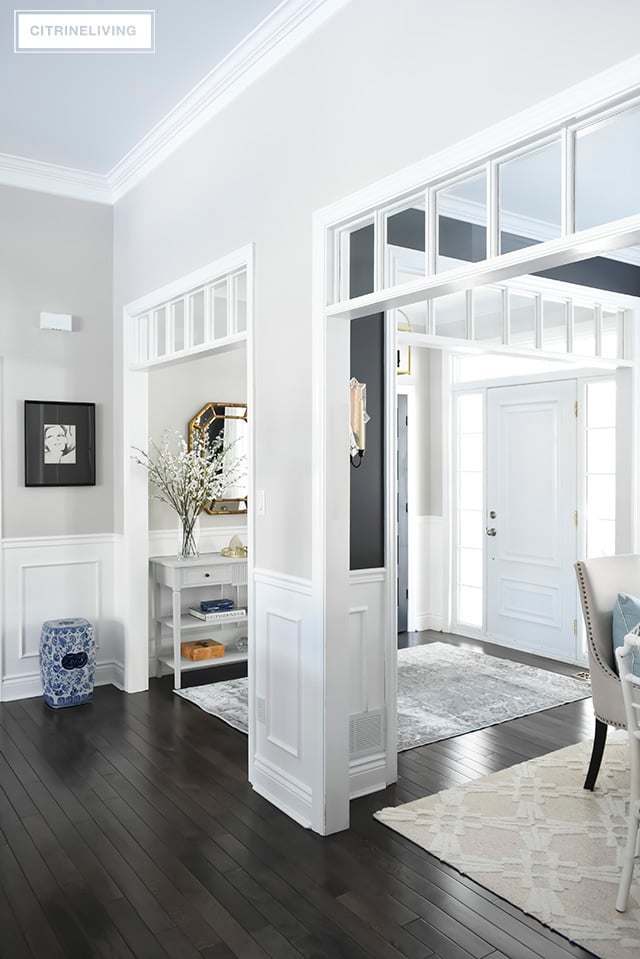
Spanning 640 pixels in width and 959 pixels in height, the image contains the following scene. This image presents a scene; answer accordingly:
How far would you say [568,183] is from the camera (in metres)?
2.00

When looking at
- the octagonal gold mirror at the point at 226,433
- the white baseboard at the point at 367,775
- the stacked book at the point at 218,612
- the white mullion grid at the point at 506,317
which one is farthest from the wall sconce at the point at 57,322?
the white baseboard at the point at 367,775

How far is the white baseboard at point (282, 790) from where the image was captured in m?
3.07

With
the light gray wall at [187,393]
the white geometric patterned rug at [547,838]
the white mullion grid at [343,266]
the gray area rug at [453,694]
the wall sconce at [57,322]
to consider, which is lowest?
the white geometric patterned rug at [547,838]

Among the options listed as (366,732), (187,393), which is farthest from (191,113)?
(366,732)

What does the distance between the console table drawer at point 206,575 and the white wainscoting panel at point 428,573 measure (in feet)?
6.78

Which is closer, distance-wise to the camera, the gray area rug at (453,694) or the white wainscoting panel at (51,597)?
the gray area rug at (453,694)

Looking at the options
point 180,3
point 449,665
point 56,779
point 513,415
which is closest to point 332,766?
point 56,779

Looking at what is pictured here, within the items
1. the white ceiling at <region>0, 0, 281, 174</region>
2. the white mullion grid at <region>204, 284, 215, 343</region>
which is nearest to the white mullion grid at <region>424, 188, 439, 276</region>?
the white ceiling at <region>0, 0, 281, 174</region>

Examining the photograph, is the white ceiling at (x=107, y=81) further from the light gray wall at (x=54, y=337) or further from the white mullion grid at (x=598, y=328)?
the white mullion grid at (x=598, y=328)

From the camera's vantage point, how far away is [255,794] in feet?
11.0

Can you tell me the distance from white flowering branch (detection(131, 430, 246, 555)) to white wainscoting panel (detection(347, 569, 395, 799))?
218 cm

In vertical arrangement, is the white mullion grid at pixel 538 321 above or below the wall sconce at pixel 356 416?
above

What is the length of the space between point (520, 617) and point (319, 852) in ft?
12.0

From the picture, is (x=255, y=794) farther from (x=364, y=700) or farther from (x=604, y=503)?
(x=604, y=503)
